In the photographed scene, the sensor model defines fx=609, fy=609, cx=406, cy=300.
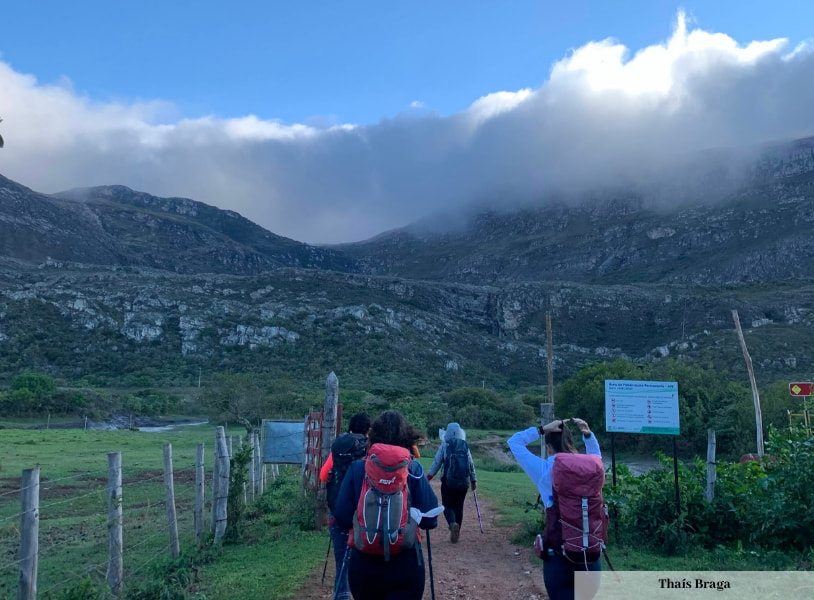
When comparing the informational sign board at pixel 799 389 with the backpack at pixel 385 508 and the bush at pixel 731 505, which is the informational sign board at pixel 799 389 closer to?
the bush at pixel 731 505

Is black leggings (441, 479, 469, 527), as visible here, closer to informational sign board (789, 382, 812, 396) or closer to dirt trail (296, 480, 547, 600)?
dirt trail (296, 480, 547, 600)

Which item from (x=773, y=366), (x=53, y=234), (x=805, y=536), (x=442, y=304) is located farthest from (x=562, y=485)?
(x=53, y=234)

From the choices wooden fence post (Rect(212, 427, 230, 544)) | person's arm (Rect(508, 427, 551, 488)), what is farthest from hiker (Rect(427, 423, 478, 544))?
person's arm (Rect(508, 427, 551, 488))

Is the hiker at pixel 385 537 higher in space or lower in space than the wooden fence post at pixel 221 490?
higher

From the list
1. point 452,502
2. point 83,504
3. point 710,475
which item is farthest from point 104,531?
point 710,475

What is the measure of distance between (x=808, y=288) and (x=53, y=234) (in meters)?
103

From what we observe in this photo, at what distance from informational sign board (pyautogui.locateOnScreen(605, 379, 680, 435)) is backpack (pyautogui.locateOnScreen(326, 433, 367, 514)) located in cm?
343

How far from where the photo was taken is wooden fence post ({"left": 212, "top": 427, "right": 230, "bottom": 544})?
838cm

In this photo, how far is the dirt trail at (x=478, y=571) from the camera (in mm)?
6340

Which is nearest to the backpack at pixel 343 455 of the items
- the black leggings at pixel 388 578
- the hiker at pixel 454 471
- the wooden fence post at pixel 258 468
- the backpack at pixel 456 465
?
the black leggings at pixel 388 578

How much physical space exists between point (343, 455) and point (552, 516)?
2.00m

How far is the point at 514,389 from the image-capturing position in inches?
2206

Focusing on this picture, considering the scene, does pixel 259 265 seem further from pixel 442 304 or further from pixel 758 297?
pixel 758 297

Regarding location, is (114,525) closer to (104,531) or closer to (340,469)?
(340,469)
